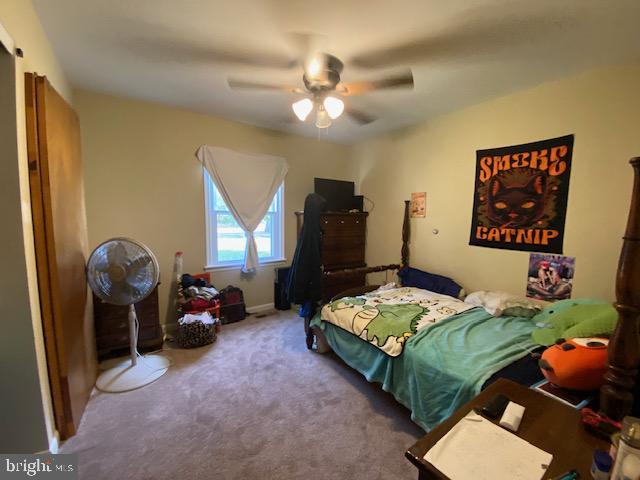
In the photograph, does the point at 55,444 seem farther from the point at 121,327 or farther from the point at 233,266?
the point at 233,266

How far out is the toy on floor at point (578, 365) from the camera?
43.2 inches

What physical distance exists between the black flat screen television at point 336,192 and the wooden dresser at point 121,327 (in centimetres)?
223

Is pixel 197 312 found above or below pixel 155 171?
below

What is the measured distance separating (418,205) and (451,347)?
194 centimetres

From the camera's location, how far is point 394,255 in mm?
3588

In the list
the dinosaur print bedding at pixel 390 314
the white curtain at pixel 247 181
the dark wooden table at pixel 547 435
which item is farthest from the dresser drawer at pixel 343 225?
the dark wooden table at pixel 547 435

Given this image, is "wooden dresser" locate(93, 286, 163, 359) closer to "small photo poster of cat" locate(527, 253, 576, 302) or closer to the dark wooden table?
the dark wooden table

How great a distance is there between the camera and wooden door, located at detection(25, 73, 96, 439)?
4.64 feet

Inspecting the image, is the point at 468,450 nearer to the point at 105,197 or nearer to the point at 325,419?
the point at 325,419

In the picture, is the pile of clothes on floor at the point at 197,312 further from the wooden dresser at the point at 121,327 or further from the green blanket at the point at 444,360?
the green blanket at the point at 444,360

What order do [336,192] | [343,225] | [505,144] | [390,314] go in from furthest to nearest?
[336,192]
[343,225]
[505,144]
[390,314]

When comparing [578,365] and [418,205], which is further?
[418,205]

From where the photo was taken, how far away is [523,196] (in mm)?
2406

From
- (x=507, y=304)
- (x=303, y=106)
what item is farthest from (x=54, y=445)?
(x=507, y=304)
